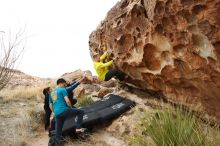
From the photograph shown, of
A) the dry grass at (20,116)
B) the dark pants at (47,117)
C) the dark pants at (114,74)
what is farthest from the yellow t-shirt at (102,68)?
the dry grass at (20,116)

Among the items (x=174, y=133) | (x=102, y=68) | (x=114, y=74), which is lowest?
(x=174, y=133)

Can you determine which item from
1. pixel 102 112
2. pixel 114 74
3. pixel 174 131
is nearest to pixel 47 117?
pixel 102 112

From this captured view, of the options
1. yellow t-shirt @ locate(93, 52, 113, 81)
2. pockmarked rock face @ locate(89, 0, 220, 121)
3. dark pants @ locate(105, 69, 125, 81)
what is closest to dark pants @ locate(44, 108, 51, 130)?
yellow t-shirt @ locate(93, 52, 113, 81)

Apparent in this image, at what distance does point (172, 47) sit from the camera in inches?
302

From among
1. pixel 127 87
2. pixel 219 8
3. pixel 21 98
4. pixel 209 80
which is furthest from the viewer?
pixel 21 98

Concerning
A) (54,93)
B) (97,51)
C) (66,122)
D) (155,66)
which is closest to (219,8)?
(155,66)

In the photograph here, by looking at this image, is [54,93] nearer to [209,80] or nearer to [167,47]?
[167,47]

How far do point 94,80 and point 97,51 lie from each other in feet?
12.0

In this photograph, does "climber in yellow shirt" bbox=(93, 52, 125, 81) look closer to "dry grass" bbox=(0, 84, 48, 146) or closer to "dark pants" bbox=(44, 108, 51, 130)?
"dark pants" bbox=(44, 108, 51, 130)

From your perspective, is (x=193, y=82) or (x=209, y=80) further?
(x=193, y=82)

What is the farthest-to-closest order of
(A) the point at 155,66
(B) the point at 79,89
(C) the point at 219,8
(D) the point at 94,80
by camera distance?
(D) the point at 94,80, (B) the point at 79,89, (A) the point at 155,66, (C) the point at 219,8

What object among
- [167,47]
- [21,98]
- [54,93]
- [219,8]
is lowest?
[21,98]

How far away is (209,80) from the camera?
723 centimetres

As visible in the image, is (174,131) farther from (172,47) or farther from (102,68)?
Answer: (102,68)
